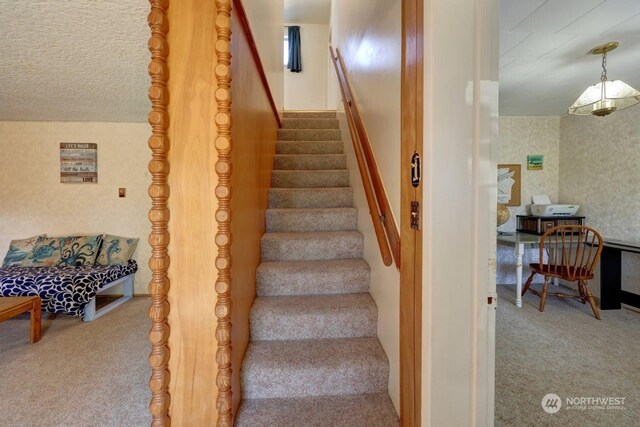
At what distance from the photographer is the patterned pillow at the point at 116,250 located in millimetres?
3113

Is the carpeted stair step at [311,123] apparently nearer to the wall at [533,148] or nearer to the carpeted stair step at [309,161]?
the carpeted stair step at [309,161]

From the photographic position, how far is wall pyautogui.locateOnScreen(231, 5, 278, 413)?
1191 millimetres

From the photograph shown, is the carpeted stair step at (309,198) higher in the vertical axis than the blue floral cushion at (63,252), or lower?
higher

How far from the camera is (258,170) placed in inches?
71.6

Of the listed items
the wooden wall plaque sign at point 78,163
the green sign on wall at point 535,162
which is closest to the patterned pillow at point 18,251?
the wooden wall plaque sign at point 78,163

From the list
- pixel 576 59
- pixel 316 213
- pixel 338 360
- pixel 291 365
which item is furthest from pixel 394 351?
pixel 576 59

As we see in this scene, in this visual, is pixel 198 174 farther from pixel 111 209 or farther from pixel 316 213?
pixel 111 209

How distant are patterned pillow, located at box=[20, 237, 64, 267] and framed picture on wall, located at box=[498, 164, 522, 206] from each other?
5.92 meters

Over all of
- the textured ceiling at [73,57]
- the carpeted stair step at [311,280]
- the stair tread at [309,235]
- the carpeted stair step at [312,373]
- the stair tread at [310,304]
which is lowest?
the carpeted stair step at [312,373]

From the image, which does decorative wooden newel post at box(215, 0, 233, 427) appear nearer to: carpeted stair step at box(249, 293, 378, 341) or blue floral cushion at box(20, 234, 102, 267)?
carpeted stair step at box(249, 293, 378, 341)

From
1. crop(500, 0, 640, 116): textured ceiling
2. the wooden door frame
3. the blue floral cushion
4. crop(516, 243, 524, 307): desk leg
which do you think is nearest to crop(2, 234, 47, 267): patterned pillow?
the blue floral cushion

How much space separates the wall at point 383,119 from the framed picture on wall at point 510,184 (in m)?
2.87

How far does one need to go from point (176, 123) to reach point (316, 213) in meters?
1.26

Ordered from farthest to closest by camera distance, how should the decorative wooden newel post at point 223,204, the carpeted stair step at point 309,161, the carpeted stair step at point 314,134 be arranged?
the carpeted stair step at point 314,134, the carpeted stair step at point 309,161, the decorative wooden newel post at point 223,204
